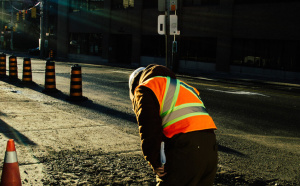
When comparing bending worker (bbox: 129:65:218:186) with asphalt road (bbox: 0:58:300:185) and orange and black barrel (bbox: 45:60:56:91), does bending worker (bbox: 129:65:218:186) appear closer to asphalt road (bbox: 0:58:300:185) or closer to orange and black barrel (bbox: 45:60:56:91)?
asphalt road (bbox: 0:58:300:185)

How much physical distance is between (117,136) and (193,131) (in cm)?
439

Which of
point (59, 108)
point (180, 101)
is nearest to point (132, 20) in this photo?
point (59, 108)

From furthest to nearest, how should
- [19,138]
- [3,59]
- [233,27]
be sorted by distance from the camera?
[233,27], [3,59], [19,138]

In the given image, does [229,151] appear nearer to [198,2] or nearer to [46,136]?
[46,136]

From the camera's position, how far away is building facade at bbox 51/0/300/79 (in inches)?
967

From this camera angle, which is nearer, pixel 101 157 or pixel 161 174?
pixel 161 174

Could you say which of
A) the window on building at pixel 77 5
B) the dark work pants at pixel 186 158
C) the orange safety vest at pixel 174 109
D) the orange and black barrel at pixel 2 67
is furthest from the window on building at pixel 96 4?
the dark work pants at pixel 186 158

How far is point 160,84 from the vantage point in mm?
2812

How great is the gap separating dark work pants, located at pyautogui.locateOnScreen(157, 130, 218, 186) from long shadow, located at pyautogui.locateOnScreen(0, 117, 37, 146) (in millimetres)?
4063

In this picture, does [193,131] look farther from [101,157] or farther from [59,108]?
[59,108]

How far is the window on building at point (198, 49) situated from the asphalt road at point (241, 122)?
1481 cm

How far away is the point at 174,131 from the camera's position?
2812 millimetres

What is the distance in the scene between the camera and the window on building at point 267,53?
78.9 ft

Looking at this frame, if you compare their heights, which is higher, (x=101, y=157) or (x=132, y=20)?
(x=132, y=20)
